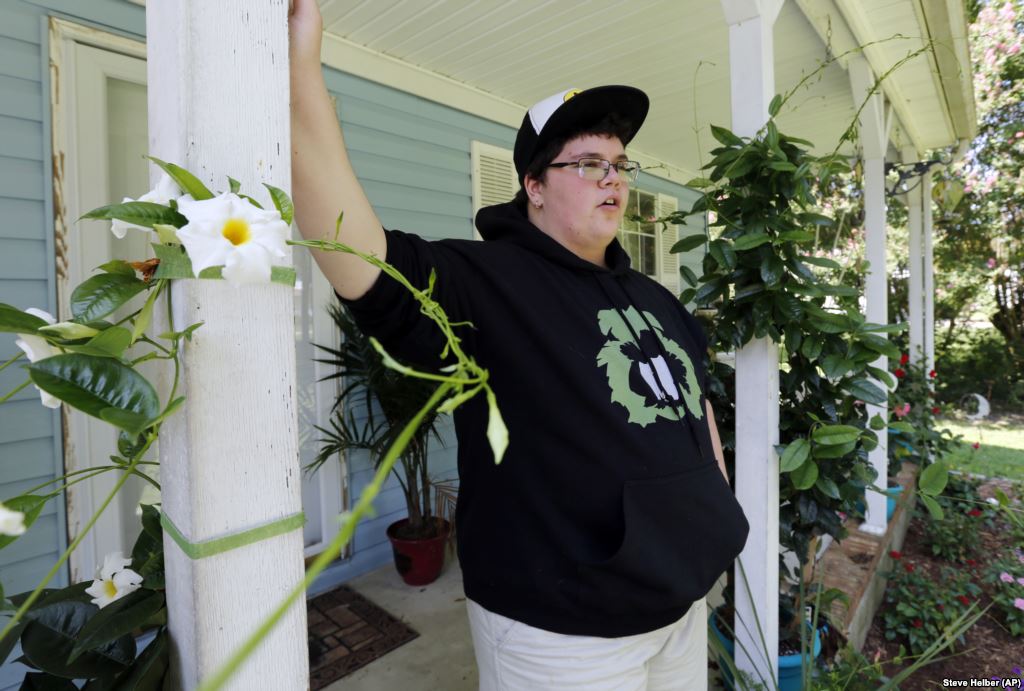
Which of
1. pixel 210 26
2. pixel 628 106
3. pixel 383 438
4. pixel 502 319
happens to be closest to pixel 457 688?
pixel 383 438

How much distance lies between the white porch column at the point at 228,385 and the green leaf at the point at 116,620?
0.08m

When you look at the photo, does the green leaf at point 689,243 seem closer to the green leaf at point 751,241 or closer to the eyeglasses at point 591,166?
the green leaf at point 751,241

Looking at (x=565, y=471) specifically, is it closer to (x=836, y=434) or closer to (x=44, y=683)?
(x=44, y=683)

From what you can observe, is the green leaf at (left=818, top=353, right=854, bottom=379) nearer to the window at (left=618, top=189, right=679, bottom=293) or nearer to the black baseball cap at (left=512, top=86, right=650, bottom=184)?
the black baseball cap at (left=512, top=86, right=650, bottom=184)

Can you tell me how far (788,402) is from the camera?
2043mm

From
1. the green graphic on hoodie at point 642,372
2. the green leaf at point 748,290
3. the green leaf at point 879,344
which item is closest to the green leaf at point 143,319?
the green graphic on hoodie at point 642,372

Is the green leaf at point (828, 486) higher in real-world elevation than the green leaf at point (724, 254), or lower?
lower

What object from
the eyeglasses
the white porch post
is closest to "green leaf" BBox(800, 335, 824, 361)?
the eyeglasses

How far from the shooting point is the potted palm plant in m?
2.84

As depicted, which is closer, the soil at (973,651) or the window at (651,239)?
the soil at (973,651)

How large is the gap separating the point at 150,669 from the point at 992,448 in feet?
26.7

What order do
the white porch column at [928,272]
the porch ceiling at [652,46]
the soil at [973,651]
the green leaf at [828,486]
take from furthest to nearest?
the white porch column at [928,272], the porch ceiling at [652,46], the soil at [973,651], the green leaf at [828,486]

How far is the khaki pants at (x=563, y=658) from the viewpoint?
1.10 m

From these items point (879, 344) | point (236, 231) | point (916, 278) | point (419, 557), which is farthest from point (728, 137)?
point (916, 278)
